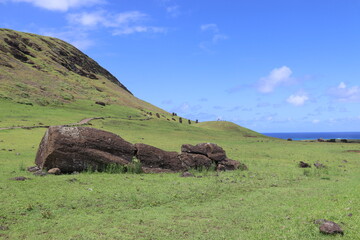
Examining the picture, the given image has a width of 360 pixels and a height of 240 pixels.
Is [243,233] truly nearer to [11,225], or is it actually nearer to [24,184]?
[11,225]

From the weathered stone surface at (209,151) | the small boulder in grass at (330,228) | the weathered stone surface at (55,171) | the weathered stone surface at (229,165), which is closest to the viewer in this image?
the small boulder in grass at (330,228)

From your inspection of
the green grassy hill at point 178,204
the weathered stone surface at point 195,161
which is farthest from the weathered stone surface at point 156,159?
the green grassy hill at point 178,204

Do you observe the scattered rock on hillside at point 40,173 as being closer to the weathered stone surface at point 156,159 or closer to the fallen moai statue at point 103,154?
the fallen moai statue at point 103,154

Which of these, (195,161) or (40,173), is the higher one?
(195,161)

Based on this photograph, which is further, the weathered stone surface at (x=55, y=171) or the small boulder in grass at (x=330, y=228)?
the weathered stone surface at (x=55, y=171)

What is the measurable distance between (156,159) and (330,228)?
52.6 feet

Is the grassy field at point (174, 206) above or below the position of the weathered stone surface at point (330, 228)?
below

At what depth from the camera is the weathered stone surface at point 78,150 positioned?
821 inches

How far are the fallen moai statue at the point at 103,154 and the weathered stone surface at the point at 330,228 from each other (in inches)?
589

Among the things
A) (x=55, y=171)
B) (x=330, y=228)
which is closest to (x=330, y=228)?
(x=330, y=228)

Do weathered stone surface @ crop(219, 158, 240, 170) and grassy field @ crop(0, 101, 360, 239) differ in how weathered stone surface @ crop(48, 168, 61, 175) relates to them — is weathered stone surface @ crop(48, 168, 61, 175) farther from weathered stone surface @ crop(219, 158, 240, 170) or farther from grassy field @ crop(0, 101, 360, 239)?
weathered stone surface @ crop(219, 158, 240, 170)

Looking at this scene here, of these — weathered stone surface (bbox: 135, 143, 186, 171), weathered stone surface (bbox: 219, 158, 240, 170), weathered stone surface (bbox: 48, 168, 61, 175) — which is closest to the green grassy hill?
weathered stone surface (bbox: 48, 168, 61, 175)

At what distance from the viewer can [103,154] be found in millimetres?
22375

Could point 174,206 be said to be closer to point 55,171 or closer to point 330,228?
point 330,228
